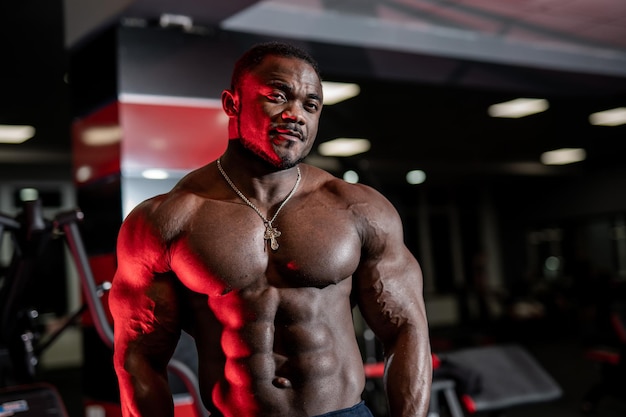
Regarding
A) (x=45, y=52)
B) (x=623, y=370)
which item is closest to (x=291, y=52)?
(x=45, y=52)

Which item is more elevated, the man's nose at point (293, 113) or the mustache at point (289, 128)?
the man's nose at point (293, 113)

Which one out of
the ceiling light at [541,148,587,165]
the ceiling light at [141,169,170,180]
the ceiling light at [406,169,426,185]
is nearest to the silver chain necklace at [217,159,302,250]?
the ceiling light at [141,169,170,180]

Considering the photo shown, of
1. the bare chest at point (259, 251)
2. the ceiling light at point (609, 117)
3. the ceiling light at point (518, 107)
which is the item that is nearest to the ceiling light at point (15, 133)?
the ceiling light at point (518, 107)

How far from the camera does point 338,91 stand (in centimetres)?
626

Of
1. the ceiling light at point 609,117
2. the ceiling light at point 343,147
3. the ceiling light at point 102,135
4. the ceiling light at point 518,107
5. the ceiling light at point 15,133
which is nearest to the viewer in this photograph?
the ceiling light at point 102,135

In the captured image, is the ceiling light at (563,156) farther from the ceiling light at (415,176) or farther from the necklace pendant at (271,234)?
the necklace pendant at (271,234)

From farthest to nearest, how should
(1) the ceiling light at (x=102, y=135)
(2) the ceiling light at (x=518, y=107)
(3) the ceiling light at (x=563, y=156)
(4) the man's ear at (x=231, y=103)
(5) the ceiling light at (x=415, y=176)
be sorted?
(5) the ceiling light at (x=415, y=176)
(3) the ceiling light at (x=563, y=156)
(2) the ceiling light at (x=518, y=107)
(1) the ceiling light at (x=102, y=135)
(4) the man's ear at (x=231, y=103)

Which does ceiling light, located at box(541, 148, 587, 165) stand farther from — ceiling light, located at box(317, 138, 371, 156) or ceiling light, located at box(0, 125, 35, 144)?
ceiling light, located at box(0, 125, 35, 144)

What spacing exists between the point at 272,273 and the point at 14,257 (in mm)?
1746

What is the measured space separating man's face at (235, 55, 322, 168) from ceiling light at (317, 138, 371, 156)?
6967 millimetres

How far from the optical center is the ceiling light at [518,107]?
7.11 meters

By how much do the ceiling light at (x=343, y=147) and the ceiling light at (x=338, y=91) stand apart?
2.06 m

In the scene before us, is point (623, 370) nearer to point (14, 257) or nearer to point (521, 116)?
point (521, 116)

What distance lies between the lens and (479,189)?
14430 millimetres
